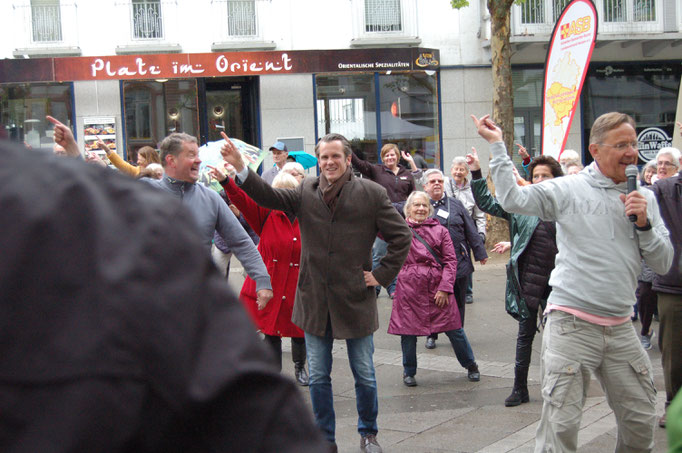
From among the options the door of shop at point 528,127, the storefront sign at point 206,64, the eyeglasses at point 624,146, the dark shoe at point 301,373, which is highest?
the storefront sign at point 206,64

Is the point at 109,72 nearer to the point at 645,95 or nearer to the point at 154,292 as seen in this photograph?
the point at 645,95

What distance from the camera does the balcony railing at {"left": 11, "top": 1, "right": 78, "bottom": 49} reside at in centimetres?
1981

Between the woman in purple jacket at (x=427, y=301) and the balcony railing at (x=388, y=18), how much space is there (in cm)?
1425

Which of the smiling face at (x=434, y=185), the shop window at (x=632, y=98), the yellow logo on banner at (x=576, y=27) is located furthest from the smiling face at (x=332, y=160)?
the shop window at (x=632, y=98)

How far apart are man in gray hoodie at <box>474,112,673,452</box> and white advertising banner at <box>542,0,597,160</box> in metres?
5.86

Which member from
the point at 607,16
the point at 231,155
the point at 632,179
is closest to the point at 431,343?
the point at 231,155

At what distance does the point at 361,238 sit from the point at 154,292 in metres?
4.34

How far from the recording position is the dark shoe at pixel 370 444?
16.8ft

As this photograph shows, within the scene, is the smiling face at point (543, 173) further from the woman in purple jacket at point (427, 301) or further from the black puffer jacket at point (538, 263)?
the woman in purple jacket at point (427, 301)

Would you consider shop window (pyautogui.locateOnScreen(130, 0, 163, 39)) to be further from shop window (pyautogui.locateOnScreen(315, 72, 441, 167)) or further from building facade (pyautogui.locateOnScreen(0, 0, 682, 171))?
shop window (pyautogui.locateOnScreen(315, 72, 441, 167))

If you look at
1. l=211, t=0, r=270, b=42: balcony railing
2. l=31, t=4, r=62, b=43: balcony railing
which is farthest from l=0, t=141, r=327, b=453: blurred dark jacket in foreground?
l=31, t=4, r=62, b=43: balcony railing

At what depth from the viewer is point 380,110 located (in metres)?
20.5

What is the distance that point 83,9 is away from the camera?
19.9 metres

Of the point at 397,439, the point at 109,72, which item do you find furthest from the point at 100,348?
the point at 109,72
